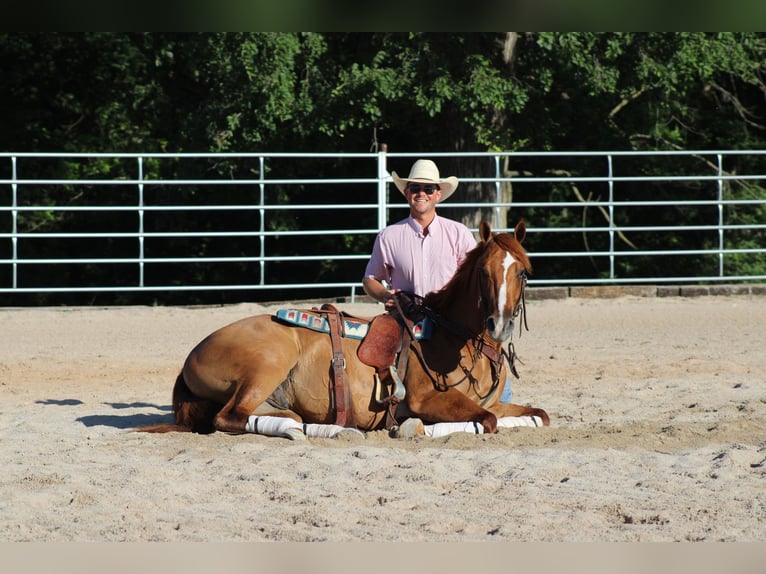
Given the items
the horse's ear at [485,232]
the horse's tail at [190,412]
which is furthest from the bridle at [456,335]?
the horse's tail at [190,412]

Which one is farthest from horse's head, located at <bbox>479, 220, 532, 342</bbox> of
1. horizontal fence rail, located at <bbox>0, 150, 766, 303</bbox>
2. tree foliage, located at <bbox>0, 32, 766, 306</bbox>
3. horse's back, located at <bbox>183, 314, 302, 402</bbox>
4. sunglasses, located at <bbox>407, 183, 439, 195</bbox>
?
horizontal fence rail, located at <bbox>0, 150, 766, 303</bbox>

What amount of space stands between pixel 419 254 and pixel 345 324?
22.9 inches

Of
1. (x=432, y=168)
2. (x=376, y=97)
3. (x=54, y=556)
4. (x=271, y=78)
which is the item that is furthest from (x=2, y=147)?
(x=54, y=556)

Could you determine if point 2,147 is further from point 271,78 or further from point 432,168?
point 432,168

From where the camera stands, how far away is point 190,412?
223 inches

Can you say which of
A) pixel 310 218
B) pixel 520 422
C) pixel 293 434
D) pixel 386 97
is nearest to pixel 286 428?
pixel 293 434

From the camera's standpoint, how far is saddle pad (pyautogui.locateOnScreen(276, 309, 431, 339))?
5598 mm

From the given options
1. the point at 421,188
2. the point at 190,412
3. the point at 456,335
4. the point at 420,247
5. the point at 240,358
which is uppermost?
the point at 421,188

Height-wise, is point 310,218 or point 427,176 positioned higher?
point 310,218

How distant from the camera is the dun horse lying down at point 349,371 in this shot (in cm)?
546

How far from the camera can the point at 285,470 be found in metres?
4.73

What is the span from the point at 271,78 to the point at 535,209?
19.7ft

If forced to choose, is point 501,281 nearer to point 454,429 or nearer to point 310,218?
point 454,429

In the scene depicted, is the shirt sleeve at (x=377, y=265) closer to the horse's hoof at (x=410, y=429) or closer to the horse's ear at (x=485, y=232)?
the horse's ear at (x=485, y=232)
